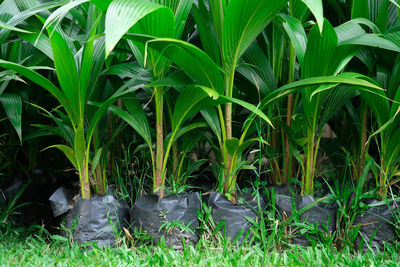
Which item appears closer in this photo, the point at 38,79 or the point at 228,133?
the point at 38,79

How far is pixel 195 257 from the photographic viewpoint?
1.16 metres

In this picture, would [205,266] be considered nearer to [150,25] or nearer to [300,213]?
[300,213]

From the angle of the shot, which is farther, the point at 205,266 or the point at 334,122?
the point at 334,122

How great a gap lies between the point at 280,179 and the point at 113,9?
33.1 inches

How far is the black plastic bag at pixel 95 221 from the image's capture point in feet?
4.25

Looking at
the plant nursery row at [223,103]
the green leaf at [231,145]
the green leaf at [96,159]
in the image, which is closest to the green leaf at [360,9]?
the plant nursery row at [223,103]

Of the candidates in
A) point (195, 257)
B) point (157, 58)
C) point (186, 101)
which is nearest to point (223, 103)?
point (186, 101)

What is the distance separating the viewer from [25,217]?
1616 millimetres

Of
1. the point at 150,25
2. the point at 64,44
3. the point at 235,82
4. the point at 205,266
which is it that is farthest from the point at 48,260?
the point at 235,82

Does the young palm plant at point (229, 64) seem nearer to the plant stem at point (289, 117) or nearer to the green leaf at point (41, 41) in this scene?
the plant stem at point (289, 117)

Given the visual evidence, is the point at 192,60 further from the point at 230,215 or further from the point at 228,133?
the point at 230,215

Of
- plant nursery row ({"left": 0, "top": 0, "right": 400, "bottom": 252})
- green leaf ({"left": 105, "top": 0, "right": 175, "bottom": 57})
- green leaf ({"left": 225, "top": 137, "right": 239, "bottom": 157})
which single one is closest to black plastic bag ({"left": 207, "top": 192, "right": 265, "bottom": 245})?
plant nursery row ({"left": 0, "top": 0, "right": 400, "bottom": 252})

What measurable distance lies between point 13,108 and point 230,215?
0.76 m

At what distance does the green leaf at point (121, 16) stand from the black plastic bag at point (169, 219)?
1.87 feet
